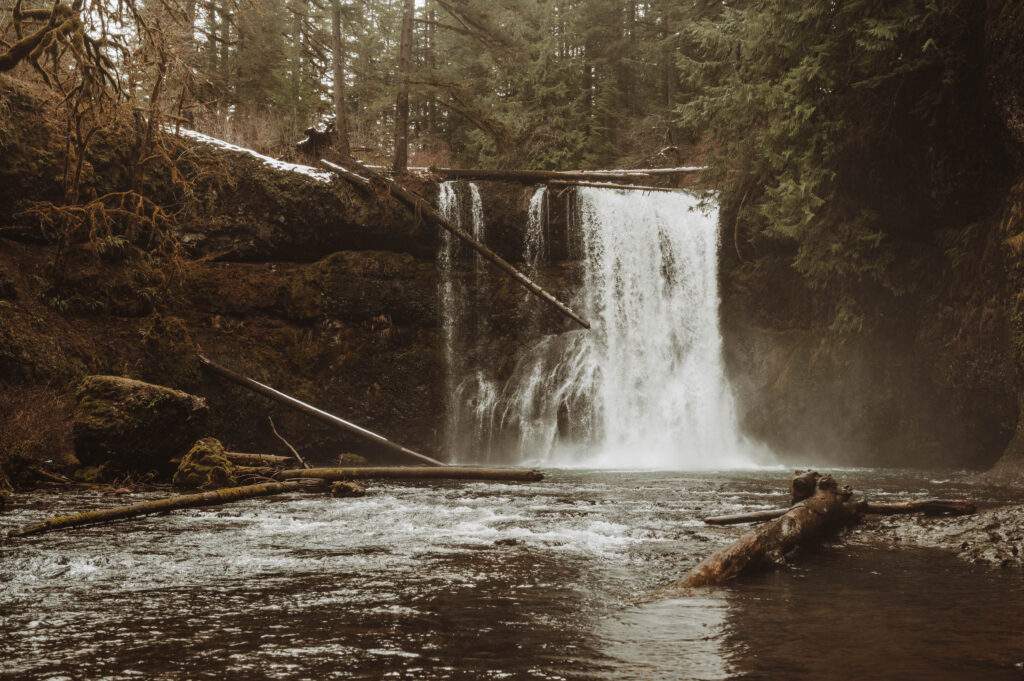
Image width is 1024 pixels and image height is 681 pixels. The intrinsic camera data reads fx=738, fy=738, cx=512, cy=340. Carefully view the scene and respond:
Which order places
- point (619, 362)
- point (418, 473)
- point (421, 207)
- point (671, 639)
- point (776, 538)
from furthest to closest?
point (619, 362), point (421, 207), point (418, 473), point (776, 538), point (671, 639)

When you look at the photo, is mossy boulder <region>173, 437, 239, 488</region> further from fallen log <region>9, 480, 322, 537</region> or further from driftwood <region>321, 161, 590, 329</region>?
driftwood <region>321, 161, 590, 329</region>

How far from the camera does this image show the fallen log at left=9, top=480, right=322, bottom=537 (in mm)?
6359

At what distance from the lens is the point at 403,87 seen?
1741cm

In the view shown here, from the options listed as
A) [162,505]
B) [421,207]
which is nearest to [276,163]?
[421,207]

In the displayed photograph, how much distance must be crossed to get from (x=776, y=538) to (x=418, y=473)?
6.64 metres

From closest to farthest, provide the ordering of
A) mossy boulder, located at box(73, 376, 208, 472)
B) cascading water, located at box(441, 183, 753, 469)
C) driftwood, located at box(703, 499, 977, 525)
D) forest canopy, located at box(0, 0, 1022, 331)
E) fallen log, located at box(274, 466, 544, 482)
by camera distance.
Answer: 1. driftwood, located at box(703, 499, 977, 525)
2. forest canopy, located at box(0, 0, 1022, 331)
3. mossy boulder, located at box(73, 376, 208, 472)
4. fallen log, located at box(274, 466, 544, 482)
5. cascading water, located at box(441, 183, 753, 469)

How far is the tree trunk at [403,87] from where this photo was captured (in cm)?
1753

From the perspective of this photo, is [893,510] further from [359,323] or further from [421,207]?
[359,323]

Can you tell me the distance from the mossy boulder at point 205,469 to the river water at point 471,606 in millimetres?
2897

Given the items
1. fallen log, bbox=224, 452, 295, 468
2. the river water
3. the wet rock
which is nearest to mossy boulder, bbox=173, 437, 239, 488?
fallen log, bbox=224, 452, 295, 468

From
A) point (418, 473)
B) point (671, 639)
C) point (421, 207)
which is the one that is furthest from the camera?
point (421, 207)

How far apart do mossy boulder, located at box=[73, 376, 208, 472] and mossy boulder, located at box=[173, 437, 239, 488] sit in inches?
33.8

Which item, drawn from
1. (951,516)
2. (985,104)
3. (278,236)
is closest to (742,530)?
(951,516)

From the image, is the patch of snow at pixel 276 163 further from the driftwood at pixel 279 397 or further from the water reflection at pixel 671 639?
the water reflection at pixel 671 639
